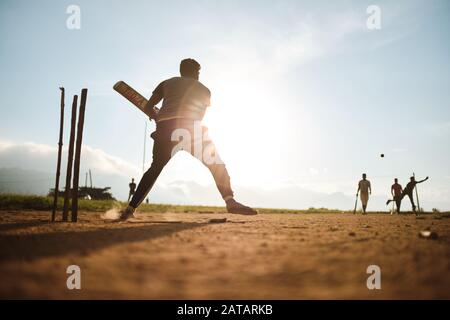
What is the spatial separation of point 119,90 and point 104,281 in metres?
5.35

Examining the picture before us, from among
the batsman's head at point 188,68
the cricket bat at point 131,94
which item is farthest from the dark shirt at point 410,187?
the cricket bat at point 131,94

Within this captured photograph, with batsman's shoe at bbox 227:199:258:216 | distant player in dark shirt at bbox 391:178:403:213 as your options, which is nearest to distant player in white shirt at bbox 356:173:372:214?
distant player in dark shirt at bbox 391:178:403:213

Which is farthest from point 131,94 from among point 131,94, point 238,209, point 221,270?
point 221,270

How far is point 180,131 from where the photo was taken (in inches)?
205

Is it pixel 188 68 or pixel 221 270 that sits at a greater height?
pixel 188 68

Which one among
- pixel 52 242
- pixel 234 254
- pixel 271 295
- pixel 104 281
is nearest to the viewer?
pixel 271 295

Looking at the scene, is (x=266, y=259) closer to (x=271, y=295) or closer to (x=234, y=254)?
(x=234, y=254)

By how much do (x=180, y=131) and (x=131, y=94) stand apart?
1.64 meters

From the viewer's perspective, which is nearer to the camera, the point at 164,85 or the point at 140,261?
the point at 140,261

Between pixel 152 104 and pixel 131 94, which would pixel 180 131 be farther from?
pixel 131 94

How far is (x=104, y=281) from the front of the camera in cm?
144

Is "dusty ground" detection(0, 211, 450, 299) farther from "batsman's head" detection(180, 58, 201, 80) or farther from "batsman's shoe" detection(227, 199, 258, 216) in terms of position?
"batsman's head" detection(180, 58, 201, 80)
